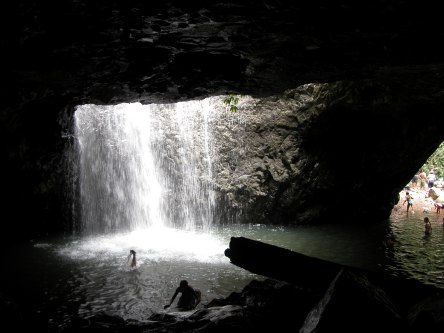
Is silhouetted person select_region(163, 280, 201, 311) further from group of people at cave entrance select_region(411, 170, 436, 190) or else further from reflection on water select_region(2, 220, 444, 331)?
group of people at cave entrance select_region(411, 170, 436, 190)

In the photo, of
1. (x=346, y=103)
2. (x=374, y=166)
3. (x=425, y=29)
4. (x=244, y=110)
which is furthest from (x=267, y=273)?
(x=374, y=166)

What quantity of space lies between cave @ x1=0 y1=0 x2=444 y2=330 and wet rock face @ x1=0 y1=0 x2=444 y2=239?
43 millimetres

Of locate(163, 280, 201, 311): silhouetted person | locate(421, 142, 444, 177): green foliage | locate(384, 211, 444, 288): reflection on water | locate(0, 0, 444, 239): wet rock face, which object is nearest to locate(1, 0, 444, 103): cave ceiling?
locate(0, 0, 444, 239): wet rock face

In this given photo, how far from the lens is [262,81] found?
9.64 m

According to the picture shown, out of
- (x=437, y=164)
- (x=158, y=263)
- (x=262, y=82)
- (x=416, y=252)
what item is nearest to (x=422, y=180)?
(x=437, y=164)

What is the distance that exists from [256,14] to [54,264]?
394 inches

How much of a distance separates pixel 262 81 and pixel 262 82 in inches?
3.7

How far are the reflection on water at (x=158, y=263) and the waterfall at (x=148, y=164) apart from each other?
210 cm

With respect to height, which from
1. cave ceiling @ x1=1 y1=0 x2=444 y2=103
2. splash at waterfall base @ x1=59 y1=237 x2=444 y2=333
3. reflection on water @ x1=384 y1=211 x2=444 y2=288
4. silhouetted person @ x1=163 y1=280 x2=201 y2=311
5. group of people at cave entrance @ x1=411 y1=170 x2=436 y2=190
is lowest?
reflection on water @ x1=384 y1=211 x2=444 y2=288

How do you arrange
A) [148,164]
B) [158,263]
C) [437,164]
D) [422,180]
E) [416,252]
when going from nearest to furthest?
[158,263]
[416,252]
[148,164]
[422,180]
[437,164]

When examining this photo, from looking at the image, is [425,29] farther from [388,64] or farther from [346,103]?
[346,103]

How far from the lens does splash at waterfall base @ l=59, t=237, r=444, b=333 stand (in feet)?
13.9

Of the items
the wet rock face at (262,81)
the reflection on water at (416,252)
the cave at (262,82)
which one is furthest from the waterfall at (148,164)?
the reflection on water at (416,252)

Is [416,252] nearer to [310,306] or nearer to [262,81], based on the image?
[262,81]
